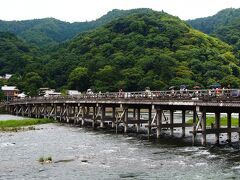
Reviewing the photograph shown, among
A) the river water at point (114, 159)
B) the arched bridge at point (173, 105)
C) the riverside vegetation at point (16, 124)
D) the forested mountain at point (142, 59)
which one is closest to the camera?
the river water at point (114, 159)

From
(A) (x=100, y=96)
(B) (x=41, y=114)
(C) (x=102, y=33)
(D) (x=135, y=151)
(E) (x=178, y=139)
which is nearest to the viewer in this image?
(D) (x=135, y=151)

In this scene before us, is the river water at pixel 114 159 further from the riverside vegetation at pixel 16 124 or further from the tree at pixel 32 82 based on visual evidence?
the tree at pixel 32 82

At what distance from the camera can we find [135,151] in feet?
126

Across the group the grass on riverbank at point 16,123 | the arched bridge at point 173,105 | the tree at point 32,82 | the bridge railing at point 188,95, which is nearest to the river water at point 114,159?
the arched bridge at point 173,105

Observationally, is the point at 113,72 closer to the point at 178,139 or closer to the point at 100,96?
the point at 100,96

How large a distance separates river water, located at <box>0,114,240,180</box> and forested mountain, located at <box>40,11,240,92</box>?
82.0 metres

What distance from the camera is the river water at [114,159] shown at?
2827 cm

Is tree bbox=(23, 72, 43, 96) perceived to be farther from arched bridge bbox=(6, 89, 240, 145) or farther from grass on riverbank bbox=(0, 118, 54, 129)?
grass on riverbank bbox=(0, 118, 54, 129)

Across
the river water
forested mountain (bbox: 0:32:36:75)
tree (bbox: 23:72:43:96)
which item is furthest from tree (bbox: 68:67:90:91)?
the river water

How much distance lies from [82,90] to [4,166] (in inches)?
4435

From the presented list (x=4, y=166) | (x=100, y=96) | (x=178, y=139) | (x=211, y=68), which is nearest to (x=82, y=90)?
(x=211, y=68)

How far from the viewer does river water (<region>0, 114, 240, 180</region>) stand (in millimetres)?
28266

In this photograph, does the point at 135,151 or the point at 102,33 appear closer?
the point at 135,151

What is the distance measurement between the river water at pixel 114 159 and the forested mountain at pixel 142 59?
82015 millimetres
